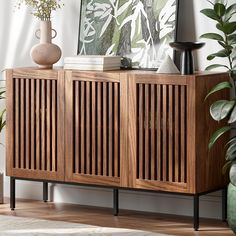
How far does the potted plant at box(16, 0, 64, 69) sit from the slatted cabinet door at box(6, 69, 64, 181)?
0.45 ft

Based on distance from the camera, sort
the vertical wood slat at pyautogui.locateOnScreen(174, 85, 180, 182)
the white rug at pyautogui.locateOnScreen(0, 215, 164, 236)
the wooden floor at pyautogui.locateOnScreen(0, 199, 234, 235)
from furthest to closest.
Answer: the wooden floor at pyautogui.locateOnScreen(0, 199, 234, 235)
the vertical wood slat at pyautogui.locateOnScreen(174, 85, 180, 182)
the white rug at pyautogui.locateOnScreen(0, 215, 164, 236)

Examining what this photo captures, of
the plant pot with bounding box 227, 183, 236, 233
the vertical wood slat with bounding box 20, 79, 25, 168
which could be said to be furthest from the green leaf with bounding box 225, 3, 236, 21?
the vertical wood slat with bounding box 20, 79, 25, 168

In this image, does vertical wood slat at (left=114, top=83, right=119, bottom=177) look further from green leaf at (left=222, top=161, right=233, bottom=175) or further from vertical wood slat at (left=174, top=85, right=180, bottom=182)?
green leaf at (left=222, top=161, right=233, bottom=175)

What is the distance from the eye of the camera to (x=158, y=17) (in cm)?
556

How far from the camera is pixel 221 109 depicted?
496cm

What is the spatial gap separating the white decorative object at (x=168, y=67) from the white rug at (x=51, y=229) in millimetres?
937

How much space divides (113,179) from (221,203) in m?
0.69

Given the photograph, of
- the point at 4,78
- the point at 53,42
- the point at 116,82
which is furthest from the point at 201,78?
the point at 4,78

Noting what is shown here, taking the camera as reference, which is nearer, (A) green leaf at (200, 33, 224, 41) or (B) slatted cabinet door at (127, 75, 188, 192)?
(A) green leaf at (200, 33, 224, 41)

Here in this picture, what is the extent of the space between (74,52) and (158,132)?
1.06 meters

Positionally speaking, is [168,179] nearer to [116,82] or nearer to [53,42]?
[116,82]

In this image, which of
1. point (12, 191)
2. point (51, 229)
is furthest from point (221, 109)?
point (12, 191)

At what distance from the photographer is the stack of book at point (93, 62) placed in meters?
5.47

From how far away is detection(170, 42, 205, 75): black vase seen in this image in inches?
204
